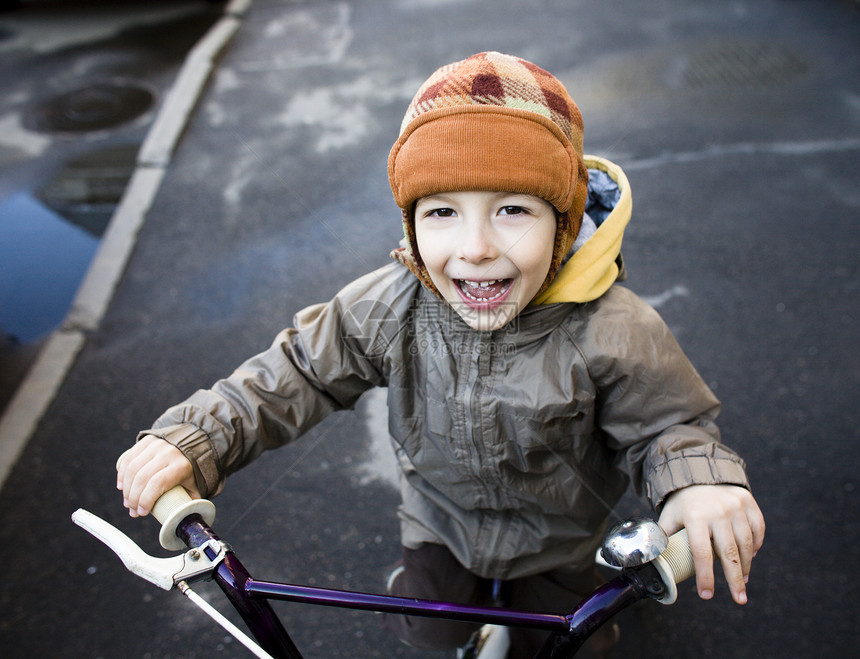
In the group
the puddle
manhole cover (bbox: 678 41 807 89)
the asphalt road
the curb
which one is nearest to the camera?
the asphalt road

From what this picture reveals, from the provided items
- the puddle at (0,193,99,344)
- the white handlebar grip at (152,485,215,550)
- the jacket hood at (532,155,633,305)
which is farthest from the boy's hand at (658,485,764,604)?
the puddle at (0,193,99,344)

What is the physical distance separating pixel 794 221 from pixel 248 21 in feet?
17.5

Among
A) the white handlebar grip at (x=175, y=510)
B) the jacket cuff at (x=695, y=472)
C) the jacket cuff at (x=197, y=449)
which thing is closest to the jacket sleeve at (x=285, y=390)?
the jacket cuff at (x=197, y=449)

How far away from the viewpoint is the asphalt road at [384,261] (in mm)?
2494

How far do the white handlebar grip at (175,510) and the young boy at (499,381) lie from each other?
0.09ft

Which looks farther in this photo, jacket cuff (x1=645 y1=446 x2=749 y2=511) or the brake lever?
jacket cuff (x1=645 y1=446 x2=749 y2=511)

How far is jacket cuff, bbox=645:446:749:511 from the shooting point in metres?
1.33

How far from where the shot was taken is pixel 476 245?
136 cm

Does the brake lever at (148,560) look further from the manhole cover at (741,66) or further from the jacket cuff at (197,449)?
the manhole cover at (741,66)

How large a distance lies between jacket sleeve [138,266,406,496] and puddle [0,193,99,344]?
276cm

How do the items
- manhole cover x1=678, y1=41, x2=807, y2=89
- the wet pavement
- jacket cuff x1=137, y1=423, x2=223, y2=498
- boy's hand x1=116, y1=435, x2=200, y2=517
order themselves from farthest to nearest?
manhole cover x1=678, y1=41, x2=807, y2=89, the wet pavement, jacket cuff x1=137, y1=423, x2=223, y2=498, boy's hand x1=116, y1=435, x2=200, y2=517

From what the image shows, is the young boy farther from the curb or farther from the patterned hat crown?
the curb

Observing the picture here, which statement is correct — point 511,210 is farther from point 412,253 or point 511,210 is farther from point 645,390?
point 645,390

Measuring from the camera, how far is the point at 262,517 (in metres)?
2.78
